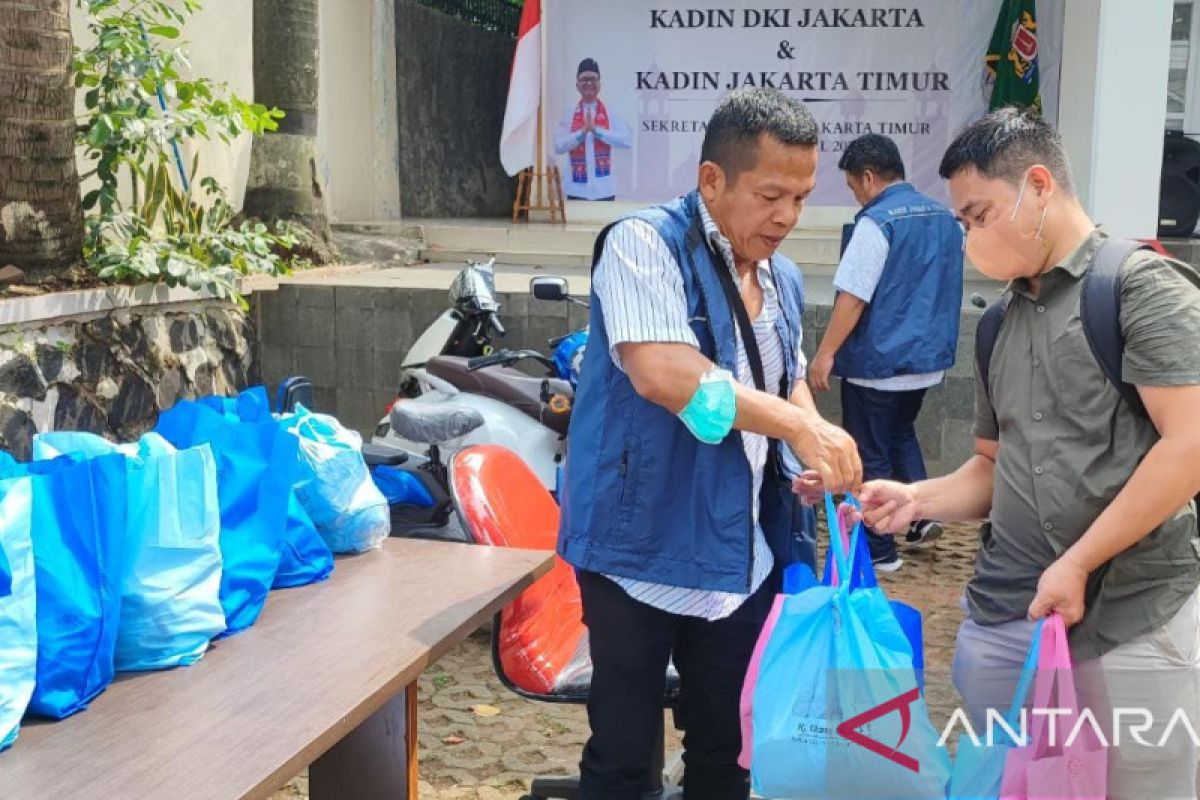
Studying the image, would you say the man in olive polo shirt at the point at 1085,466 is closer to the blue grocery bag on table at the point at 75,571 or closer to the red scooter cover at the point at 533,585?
the red scooter cover at the point at 533,585

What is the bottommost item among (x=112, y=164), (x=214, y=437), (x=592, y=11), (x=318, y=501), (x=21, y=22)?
(x=318, y=501)

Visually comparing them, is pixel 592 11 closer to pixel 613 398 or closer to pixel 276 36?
pixel 276 36

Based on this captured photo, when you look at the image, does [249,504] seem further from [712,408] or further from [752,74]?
[752,74]

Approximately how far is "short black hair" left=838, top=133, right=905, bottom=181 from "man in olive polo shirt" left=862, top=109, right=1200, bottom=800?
3074mm

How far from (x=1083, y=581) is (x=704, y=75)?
9.79 m

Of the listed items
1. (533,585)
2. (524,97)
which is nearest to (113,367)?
(533,585)

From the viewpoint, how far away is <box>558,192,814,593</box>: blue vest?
232 centimetres

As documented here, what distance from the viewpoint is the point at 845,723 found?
82.4 inches

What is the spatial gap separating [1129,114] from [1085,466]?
5420mm

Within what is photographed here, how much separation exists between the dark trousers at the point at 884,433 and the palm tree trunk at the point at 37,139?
10.9 feet

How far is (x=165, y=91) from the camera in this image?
522cm

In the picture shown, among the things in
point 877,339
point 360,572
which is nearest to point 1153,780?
point 360,572

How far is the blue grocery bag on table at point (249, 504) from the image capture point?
7.48ft

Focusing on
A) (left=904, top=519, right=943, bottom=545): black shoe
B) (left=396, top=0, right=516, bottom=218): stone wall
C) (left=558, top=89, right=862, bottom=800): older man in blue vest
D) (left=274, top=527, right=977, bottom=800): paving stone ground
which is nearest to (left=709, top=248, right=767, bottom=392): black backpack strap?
(left=558, top=89, right=862, bottom=800): older man in blue vest
